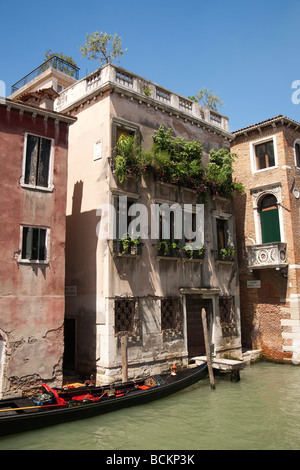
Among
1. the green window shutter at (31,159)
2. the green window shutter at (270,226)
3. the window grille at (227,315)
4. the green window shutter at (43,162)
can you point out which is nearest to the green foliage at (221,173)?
the green window shutter at (270,226)

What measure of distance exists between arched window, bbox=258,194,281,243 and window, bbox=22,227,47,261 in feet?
31.6

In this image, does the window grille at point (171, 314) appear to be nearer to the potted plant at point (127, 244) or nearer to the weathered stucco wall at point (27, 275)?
the potted plant at point (127, 244)

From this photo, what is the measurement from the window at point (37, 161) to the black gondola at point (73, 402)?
16.9 feet

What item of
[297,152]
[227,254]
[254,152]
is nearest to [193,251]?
[227,254]

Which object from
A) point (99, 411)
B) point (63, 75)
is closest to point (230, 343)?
point (99, 411)

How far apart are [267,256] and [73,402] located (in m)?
9.86

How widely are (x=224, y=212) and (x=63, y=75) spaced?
10.9m

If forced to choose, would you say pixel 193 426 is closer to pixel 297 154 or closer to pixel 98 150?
pixel 98 150

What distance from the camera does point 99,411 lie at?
Result: 364 inches

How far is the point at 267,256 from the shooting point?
1584cm

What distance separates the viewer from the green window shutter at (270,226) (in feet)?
53.1

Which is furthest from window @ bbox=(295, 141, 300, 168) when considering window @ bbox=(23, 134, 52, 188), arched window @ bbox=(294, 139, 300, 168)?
window @ bbox=(23, 134, 52, 188)

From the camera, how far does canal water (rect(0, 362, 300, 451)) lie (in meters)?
7.68

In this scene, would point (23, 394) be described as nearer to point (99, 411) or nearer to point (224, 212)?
point (99, 411)
